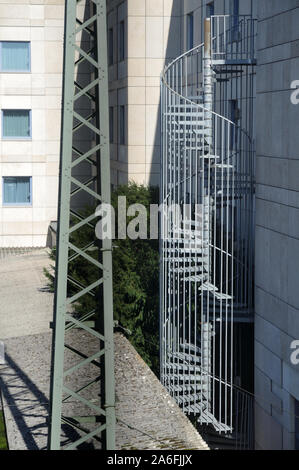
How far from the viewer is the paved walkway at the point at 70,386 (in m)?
16.1

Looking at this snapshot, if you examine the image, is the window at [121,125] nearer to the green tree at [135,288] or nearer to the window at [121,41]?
the window at [121,41]

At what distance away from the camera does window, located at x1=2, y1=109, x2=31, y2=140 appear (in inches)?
1639

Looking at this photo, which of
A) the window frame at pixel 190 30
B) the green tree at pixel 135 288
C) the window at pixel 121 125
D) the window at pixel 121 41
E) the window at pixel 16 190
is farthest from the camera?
the window at pixel 16 190

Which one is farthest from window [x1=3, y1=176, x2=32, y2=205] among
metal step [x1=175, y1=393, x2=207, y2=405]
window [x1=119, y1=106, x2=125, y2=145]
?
metal step [x1=175, y1=393, x2=207, y2=405]

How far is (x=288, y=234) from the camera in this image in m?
15.2

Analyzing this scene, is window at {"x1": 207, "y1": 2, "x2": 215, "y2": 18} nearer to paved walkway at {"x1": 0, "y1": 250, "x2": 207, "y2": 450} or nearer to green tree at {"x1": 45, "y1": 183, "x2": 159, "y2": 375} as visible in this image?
green tree at {"x1": 45, "y1": 183, "x2": 159, "y2": 375}

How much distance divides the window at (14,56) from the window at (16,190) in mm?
4803

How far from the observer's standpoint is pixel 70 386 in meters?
19.1

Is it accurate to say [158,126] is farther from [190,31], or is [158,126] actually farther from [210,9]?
[210,9]

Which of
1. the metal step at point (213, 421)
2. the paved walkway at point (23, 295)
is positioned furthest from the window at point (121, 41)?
the metal step at point (213, 421)

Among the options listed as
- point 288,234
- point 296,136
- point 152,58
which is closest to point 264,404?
point 288,234

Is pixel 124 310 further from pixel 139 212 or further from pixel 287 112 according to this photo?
pixel 287 112

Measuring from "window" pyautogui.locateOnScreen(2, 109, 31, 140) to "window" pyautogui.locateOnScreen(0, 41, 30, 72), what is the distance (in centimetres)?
184

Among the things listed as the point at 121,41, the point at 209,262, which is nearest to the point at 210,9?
the point at 121,41
